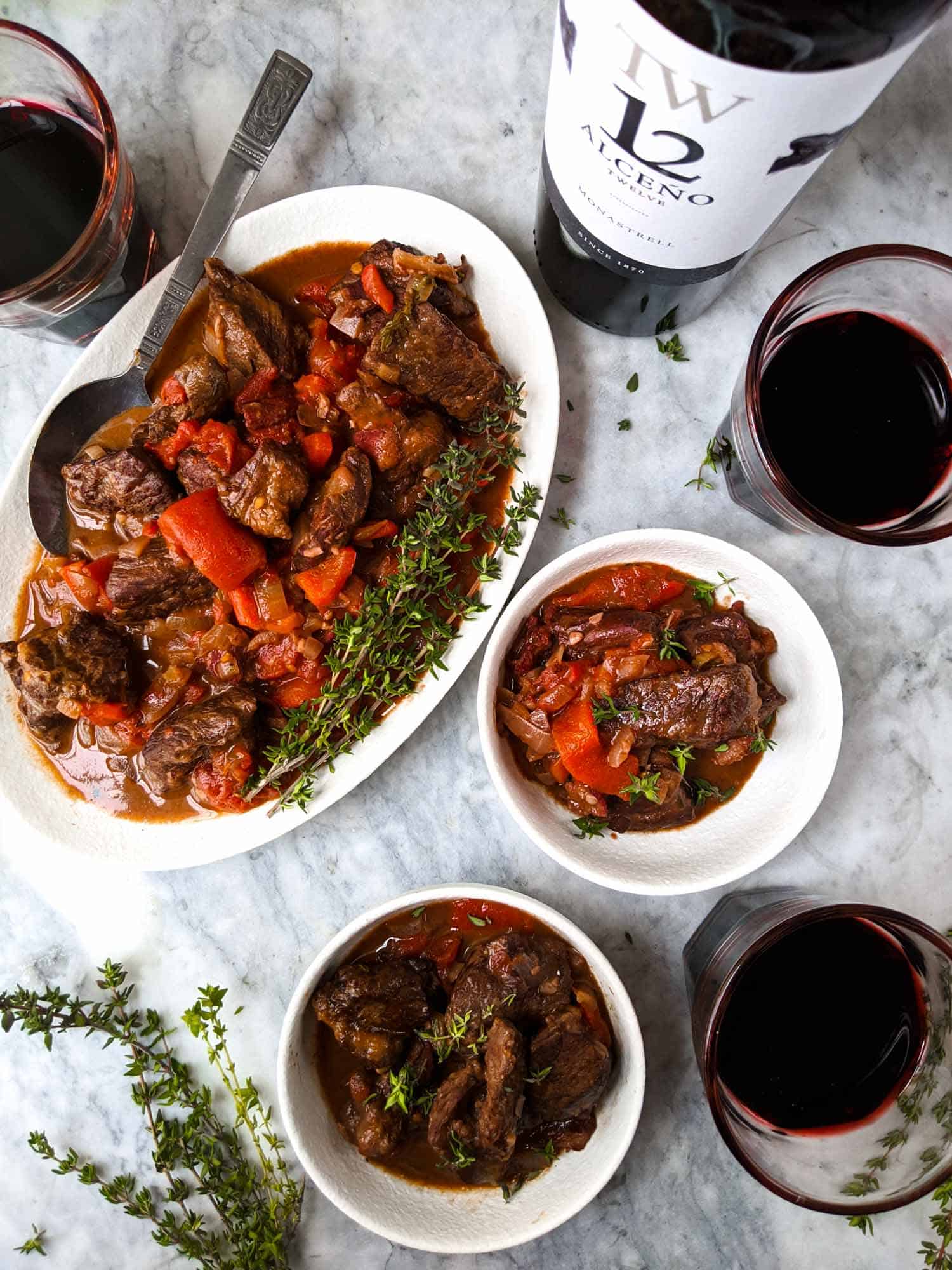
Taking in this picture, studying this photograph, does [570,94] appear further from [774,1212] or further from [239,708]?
[774,1212]

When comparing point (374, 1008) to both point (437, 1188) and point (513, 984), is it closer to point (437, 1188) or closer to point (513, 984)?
point (513, 984)

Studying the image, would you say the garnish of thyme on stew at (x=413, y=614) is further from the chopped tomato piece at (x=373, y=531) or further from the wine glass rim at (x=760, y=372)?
the wine glass rim at (x=760, y=372)

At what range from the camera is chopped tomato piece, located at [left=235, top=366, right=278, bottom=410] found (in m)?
2.98

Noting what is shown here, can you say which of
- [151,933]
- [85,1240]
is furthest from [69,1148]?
[151,933]

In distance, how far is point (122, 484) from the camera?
2.93 m

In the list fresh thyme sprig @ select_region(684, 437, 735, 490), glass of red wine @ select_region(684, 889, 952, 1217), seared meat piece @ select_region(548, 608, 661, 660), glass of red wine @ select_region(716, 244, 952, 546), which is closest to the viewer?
glass of red wine @ select_region(684, 889, 952, 1217)

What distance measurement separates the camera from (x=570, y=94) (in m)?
1.94

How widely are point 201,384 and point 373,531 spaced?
2.35ft

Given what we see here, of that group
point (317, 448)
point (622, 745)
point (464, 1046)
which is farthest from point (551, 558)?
point (464, 1046)

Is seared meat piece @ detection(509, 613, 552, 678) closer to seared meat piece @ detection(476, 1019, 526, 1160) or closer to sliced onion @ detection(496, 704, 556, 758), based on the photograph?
sliced onion @ detection(496, 704, 556, 758)

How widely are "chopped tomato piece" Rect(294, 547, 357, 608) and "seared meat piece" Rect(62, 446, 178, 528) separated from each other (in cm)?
53

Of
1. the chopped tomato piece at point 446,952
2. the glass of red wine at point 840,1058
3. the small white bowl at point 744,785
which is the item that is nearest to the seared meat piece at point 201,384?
the small white bowl at point 744,785

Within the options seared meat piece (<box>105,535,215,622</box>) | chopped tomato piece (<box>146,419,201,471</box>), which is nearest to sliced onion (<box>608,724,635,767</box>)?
seared meat piece (<box>105,535,215,622</box>)

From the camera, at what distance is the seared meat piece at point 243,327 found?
2.88 meters
